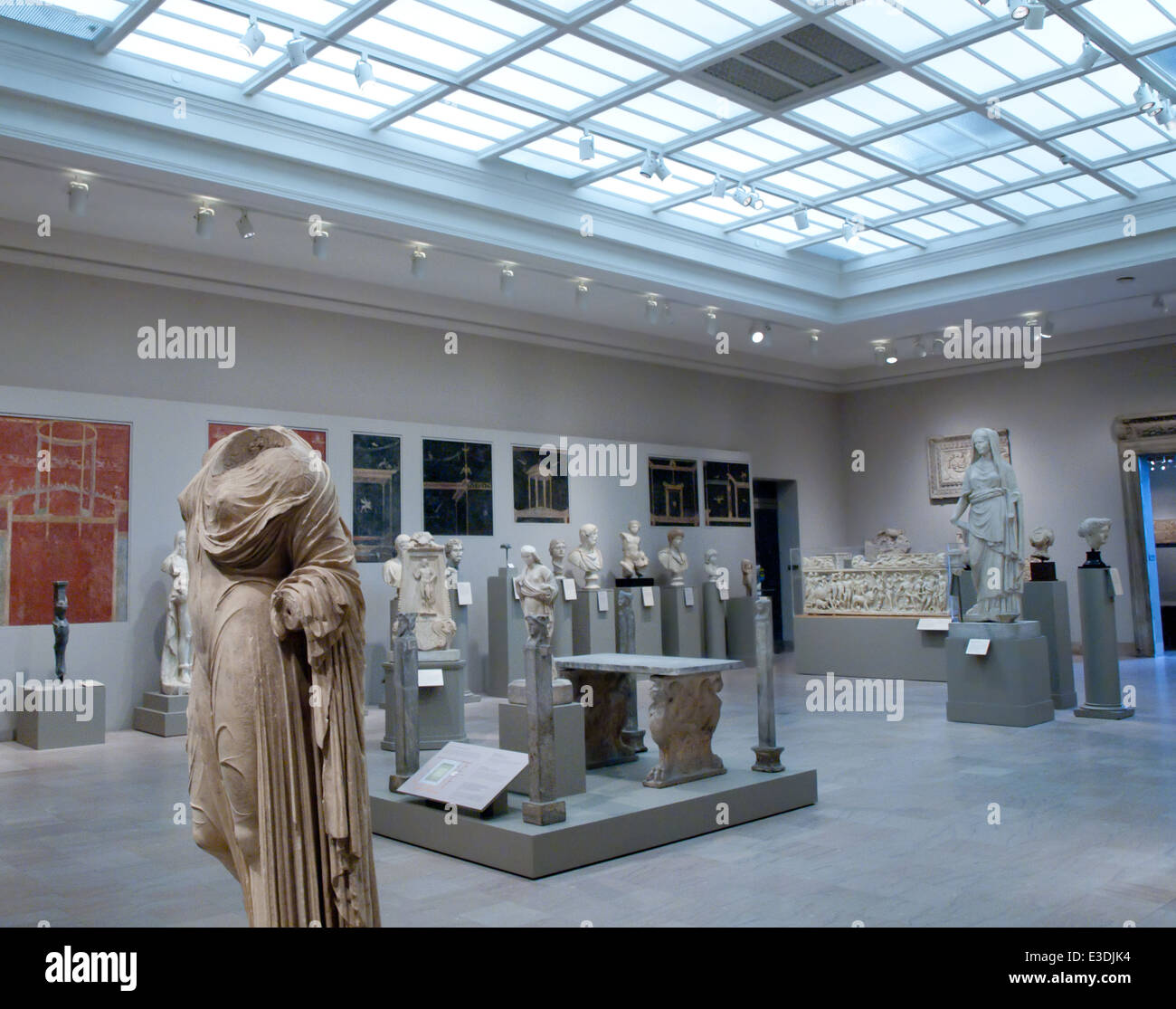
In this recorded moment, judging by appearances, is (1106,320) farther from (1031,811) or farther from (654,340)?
(1031,811)

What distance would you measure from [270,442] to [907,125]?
10389 mm

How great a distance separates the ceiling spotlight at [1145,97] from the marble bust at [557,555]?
9.04 metres

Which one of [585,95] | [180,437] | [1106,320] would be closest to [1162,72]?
[585,95]

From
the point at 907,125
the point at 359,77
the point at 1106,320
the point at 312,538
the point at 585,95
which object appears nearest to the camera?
the point at 312,538

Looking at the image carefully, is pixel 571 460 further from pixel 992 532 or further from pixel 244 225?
pixel 992 532

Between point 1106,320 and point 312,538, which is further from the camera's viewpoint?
point 1106,320

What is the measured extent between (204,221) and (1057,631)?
1086cm

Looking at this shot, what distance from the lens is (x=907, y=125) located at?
11.9 m

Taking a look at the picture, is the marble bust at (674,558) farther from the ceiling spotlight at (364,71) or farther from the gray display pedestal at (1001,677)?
the ceiling spotlight at (364,71)

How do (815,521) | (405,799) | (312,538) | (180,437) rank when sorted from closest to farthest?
(312,538) < (405,799) < (180,437) < (815,521)

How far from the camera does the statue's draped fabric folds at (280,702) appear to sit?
334cm

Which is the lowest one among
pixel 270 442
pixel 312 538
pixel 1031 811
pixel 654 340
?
pixel 1031 811

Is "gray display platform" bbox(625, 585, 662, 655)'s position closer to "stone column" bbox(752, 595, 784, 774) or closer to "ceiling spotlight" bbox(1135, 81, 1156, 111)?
"stone column" bbox(752, 595, 784, 774)

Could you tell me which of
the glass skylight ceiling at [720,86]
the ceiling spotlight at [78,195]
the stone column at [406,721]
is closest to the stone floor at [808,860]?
the stone column at [406,721]
